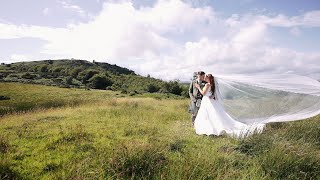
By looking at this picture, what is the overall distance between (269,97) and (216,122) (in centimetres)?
213

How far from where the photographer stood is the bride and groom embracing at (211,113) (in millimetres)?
10281

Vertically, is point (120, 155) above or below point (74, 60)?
below

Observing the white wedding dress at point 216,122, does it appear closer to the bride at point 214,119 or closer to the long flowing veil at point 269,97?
the bride at point 214,119

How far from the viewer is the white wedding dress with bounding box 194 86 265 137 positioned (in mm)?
10133

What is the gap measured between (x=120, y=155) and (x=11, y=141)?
4779 millimetres

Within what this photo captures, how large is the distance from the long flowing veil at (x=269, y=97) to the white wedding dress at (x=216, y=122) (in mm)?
454

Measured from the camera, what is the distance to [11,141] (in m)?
8.93

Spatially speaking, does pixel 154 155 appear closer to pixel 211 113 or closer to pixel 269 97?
pixel 211 113

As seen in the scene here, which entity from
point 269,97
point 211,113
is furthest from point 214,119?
point 269,97


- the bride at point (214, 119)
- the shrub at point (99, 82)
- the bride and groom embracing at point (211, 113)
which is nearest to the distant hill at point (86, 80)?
Result: the shrub at point (99, 82)

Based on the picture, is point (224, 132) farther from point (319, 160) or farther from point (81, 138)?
point (81, 138)

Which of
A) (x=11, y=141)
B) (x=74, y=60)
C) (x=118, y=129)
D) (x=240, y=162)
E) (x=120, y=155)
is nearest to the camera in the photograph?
(x=120, y=155)

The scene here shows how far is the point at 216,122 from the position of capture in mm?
10664

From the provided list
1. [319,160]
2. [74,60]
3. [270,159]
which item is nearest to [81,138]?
[270,159]
